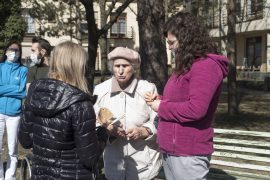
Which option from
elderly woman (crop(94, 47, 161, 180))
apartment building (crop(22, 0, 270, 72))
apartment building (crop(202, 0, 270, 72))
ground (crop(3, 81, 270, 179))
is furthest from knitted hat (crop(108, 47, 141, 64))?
apartment building (crop(202, 0, 270, 72))

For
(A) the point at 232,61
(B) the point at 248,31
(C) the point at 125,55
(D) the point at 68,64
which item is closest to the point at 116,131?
(C) the point at 125,55

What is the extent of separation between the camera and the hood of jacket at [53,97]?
10.3 ft

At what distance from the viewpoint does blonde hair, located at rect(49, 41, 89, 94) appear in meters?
3.21

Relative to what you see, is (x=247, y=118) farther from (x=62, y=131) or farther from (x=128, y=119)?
(x=62, y=131)

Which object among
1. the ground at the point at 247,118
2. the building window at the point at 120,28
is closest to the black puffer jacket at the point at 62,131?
the ground at the point at 247,118

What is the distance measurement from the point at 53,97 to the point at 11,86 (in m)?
3.11

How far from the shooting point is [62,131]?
315 cm

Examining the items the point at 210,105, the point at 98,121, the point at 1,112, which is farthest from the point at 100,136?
the point at 1,112

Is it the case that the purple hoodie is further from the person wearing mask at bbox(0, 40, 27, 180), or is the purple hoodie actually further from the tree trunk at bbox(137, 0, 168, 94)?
the person wearing mask at bbox(0, 40, 27, 180)

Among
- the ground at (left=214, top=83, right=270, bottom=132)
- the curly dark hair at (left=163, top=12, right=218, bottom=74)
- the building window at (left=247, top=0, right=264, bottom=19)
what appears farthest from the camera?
the building window at (left=247, top=0, right=264, bottom=19)

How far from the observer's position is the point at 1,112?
237 inches

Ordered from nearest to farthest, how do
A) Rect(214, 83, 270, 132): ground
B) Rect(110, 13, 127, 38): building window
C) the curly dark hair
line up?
the curly dark hair → Rect(214, 83, 270, 132): ground → Rect(110, 13, 127, 38): building window

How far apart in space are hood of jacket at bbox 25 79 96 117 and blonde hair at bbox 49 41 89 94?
2.3 inches

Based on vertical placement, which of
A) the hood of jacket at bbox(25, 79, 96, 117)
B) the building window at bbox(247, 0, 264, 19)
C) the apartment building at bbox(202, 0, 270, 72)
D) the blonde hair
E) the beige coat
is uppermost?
the building window at bbox(247, 0, 264, 19)
